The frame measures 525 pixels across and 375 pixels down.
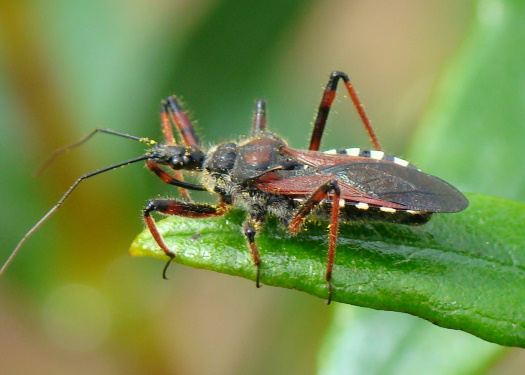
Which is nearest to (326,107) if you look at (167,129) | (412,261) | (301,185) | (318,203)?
(301,185)

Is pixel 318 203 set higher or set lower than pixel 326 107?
lower

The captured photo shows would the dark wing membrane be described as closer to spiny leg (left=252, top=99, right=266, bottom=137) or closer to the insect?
the insect

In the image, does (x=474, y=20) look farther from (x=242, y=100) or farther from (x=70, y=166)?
(x=70, y=166)

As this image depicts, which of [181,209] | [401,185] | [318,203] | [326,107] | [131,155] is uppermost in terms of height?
[326,107]

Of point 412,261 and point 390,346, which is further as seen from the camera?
point 390,346

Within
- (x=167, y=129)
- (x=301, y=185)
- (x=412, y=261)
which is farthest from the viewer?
(x=167, y=129)

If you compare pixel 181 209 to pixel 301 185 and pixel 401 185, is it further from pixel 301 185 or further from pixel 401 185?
pixel 401 185

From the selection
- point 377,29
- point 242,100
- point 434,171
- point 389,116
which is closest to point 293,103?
point 242,100
